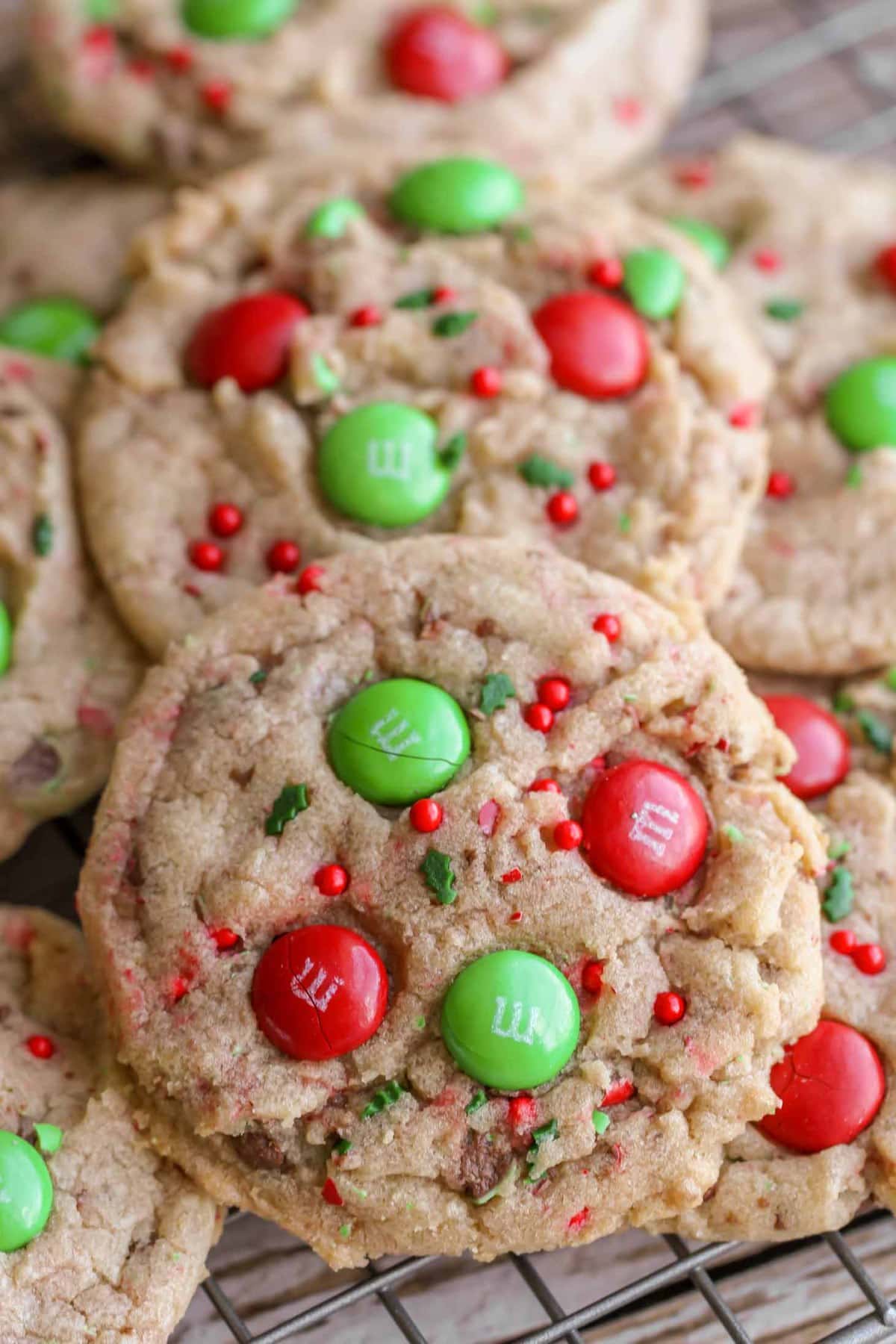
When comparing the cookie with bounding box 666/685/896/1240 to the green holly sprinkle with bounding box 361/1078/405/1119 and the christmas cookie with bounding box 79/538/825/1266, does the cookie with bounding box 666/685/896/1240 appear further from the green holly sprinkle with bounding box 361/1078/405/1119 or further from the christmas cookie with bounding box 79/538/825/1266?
the green holly sprinkle with bounding box 361/1078/405/1119

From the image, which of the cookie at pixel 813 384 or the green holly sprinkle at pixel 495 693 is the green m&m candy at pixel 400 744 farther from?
the cookie at pixel 813 384

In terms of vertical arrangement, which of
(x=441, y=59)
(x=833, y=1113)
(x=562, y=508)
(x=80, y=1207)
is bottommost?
(x=80, y=1207)

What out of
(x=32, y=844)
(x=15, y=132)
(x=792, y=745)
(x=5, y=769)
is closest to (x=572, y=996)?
(x=792, y=745)

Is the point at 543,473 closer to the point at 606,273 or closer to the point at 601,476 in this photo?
the point at 601,476

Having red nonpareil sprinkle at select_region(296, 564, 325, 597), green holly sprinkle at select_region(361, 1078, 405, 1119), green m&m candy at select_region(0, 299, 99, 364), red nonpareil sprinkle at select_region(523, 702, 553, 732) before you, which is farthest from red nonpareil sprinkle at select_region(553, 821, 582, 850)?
green m&m candy at select_region(0, 299, 99, 364)

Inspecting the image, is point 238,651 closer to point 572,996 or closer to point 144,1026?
point 144,1026

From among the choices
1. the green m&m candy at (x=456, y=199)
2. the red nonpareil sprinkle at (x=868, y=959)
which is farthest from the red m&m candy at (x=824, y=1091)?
the green m&m candy at (x=456, y=199)

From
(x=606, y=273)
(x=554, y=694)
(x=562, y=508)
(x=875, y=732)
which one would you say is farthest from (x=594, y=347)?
(x=875, y=732)
